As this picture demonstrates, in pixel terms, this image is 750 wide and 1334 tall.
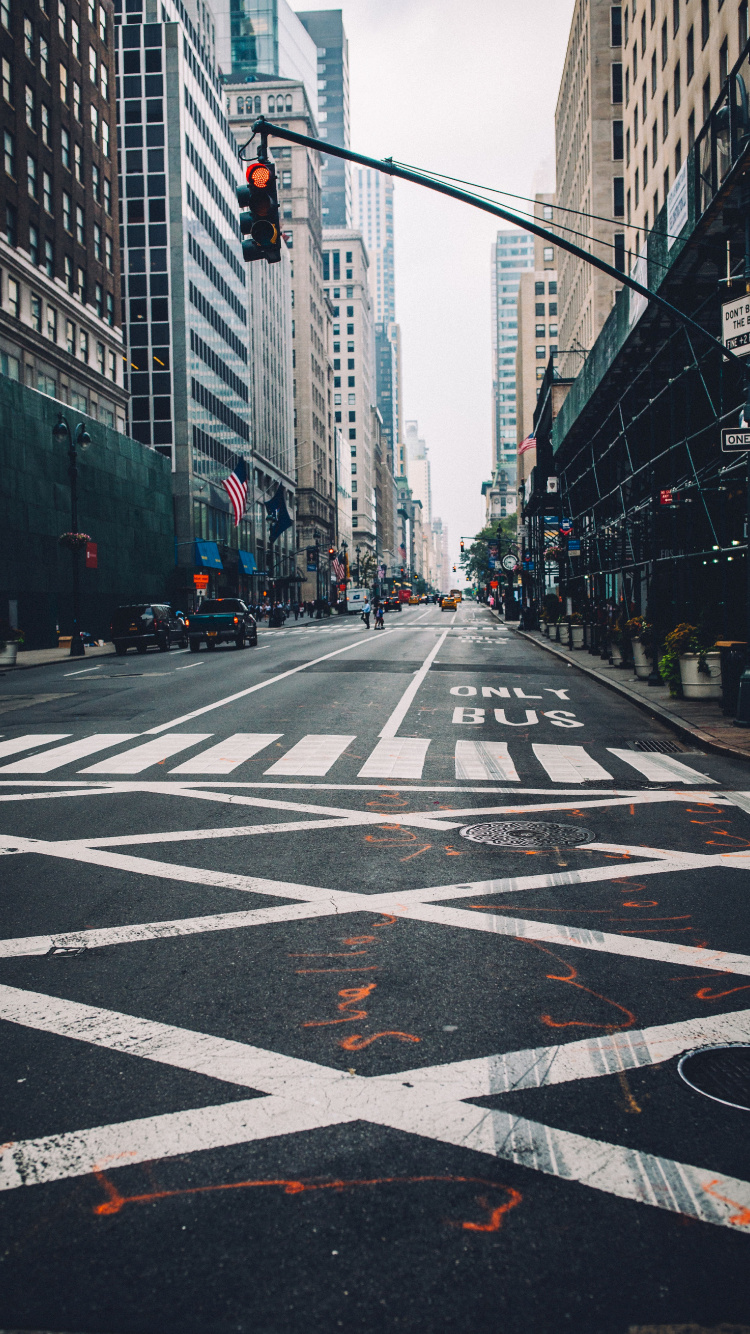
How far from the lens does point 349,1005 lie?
456 cm

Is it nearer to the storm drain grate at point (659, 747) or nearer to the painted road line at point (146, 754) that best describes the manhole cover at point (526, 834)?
the painted road line at point (146, 754)

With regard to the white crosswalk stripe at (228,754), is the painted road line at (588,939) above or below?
above

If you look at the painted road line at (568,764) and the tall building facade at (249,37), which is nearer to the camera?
the painted road line at (568,764)

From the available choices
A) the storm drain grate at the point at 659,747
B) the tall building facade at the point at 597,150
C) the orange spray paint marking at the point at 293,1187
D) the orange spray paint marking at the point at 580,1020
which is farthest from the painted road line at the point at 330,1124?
the tall building facade at the point at 597,150

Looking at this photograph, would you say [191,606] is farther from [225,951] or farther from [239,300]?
[225,951]

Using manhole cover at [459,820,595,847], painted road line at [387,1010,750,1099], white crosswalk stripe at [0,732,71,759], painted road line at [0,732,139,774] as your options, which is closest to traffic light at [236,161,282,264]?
painted road line at [0,732,139,774]

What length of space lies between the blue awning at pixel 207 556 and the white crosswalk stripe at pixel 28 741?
193 ft

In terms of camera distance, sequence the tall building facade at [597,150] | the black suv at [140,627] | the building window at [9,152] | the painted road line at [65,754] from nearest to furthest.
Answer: the painted road line at [65,754], the black suv at [140,627], the building window at [9,152], the tall building facade at [597,150]

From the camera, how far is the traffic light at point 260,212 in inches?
443

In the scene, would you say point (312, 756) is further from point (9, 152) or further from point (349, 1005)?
point (9, 152)

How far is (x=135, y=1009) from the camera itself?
4543 mm

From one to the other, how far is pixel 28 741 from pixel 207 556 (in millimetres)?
61701

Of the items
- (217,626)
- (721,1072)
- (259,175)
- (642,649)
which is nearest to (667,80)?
(217,626)

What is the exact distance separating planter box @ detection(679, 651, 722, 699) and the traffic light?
401 inches
